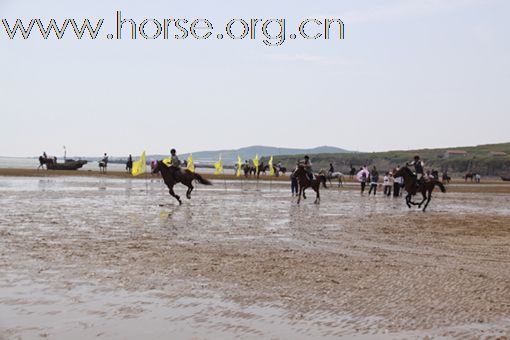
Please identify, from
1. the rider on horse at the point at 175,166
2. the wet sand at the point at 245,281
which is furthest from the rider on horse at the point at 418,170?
the rider on horse at the point at 175,166

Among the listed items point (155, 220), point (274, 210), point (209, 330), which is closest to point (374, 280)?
point (209, 330)

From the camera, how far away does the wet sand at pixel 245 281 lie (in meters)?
6.95

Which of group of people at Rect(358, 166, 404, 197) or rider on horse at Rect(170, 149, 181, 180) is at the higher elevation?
rider on horse at Rect(170, 149, 181, 180)

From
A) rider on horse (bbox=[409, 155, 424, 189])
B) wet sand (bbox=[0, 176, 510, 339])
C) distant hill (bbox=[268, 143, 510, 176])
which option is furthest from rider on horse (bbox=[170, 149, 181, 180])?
distant hill (bbox=[268, 143, 510, 176])

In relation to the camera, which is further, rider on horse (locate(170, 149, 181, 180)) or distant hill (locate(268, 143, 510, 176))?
distant hill (locate(268, 143, 510, 176))

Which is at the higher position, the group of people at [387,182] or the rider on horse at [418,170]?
the rider on horse at [418,170]

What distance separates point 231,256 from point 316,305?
418cm

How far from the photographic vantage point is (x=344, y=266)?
11234 mm

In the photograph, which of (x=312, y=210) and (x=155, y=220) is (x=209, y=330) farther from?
(x=312, y=210)

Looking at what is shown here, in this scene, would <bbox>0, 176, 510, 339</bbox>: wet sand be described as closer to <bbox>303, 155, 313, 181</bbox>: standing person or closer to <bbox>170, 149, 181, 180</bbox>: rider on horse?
<bbox>170, 149, 181, 180</bbox>: rider on horse

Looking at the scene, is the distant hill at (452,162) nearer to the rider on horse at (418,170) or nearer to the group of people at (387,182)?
the group of people at (387,182)

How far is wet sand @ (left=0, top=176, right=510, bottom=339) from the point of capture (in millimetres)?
6953

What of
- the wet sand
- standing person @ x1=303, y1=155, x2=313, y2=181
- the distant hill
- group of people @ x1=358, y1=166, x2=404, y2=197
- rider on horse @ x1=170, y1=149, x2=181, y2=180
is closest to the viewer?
the wet sand

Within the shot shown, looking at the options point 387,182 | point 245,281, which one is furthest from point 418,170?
point 245,281
